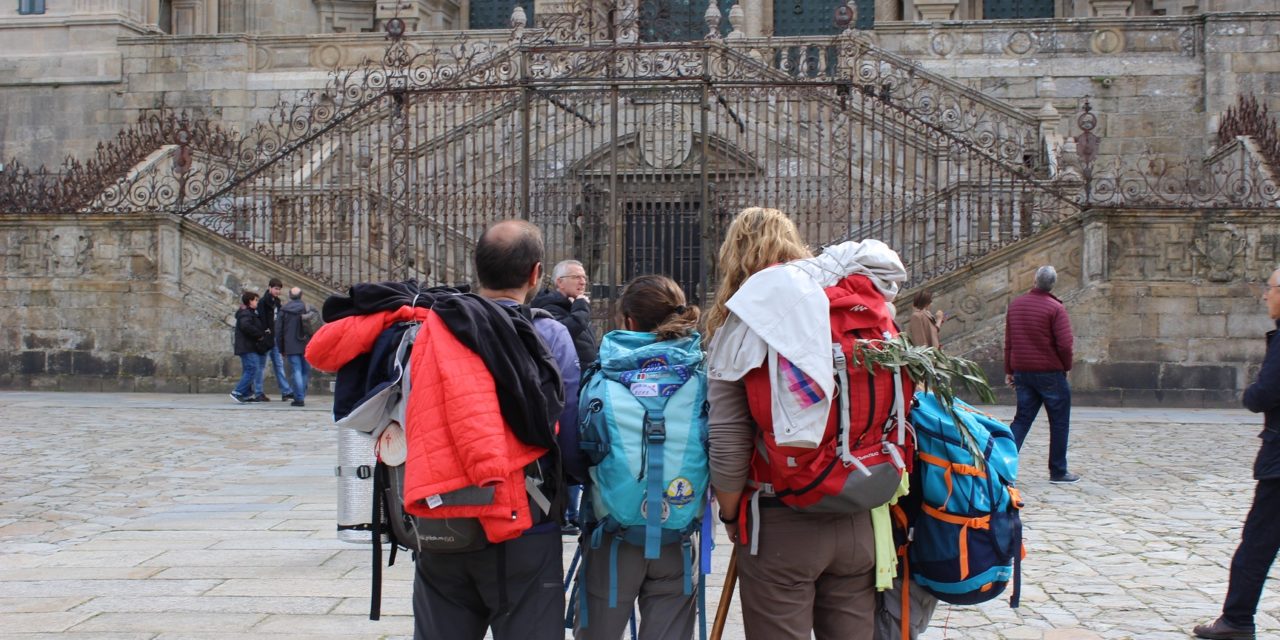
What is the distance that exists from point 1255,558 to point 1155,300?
36.9ft

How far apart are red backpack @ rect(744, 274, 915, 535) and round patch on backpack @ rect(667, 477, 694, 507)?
0.64ft

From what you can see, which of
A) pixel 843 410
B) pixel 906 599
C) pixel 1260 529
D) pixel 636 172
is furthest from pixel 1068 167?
pixel 843 410

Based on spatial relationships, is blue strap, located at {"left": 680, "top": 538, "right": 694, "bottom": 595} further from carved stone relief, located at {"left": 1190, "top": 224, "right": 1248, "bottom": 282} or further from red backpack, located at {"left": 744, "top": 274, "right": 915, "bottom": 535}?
carved stone relief, located at {"left": 1190, "top": 224, "right": 1248, "bottom": 282}

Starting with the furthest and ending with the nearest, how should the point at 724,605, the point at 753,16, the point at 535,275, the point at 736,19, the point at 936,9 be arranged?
the point at 753,16 < the point at 936,9 < the point at 736,19 < the point at 724,605 < the point at 535,275

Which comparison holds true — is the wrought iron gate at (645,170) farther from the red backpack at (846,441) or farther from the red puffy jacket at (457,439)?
the red puffy jacket at (457,439)

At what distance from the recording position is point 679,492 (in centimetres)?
415

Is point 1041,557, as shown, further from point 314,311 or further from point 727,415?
point 314,311

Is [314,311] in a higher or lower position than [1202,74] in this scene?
lower

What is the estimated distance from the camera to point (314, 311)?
685 inches

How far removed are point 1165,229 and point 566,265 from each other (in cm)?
1137

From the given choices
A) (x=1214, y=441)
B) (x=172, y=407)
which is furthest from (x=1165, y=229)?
(x=172, y=407)

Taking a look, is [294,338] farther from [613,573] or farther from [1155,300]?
[613,573]

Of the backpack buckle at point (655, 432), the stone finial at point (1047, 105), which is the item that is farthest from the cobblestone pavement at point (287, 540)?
the stone finial at point (1047, 105)

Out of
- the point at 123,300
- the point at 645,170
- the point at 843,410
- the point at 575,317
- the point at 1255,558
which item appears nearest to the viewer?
the point at 843,410
